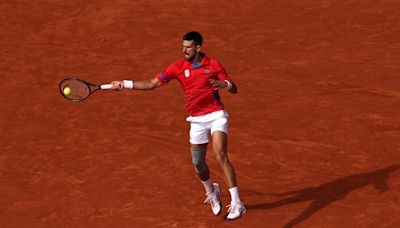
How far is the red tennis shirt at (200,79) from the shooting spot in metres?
9.23

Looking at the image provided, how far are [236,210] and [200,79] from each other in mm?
1633

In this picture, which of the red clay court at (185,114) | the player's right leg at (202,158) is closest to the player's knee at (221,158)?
the player's right leg at (202,158)

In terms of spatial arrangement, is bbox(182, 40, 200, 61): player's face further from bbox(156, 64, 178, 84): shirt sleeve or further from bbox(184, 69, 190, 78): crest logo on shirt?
bbox(156, 64, 178, 84): shirt sleeve

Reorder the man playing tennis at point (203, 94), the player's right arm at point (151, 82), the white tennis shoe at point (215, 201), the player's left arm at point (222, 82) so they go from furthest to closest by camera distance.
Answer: the white tennis shoe at point (215, 201) < the player's right arm at point (151, 82) < the man playing tennis at point (203, 94) < the player's left arm at point (222, 82)

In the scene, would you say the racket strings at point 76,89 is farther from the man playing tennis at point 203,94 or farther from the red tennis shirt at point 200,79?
the red tennis shirt at point 200,79

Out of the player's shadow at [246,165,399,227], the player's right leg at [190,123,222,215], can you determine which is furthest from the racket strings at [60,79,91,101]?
the player's shadow at [246,165,399,227]

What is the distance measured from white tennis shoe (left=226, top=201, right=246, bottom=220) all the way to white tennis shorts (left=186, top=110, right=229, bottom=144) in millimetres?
864

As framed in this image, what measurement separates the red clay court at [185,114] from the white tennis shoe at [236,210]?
0.27 metres

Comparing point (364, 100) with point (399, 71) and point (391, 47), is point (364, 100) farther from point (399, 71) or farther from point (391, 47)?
point (391, 47)

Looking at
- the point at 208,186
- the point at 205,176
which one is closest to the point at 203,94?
the point at 205,176

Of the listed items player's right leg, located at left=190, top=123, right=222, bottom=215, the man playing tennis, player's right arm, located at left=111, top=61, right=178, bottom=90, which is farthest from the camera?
player's right leg, located at left=190, top=123, right=222, bottom=215

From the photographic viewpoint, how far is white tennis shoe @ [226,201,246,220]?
30.8 ft

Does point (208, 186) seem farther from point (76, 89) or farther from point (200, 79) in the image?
point (76, 89)

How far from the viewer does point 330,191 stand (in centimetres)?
1049
